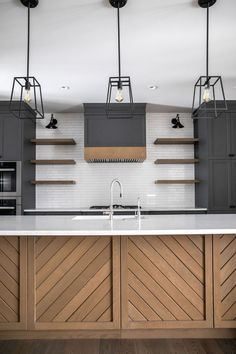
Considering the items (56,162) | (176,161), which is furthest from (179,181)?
(56,162)

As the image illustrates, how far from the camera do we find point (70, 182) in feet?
18.2

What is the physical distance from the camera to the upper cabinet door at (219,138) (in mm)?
5203

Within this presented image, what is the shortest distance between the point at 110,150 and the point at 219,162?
6.05 feet

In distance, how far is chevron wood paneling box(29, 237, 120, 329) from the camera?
8.32 ft

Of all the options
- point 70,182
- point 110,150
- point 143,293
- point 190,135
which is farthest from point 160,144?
point 143,293

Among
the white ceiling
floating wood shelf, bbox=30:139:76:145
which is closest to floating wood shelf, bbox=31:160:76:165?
floating wood shelf, bbox=30:139:76:145

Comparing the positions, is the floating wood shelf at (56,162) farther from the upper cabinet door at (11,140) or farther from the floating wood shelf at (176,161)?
the floating wood shelf at (176,161)

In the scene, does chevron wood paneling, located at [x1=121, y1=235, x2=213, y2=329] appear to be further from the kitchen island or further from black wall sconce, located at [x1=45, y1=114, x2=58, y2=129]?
black wall sconce, located at [x1=45, y1=114, x2=58, y2=129]

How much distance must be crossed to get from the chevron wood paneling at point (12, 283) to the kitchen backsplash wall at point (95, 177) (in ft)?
10.6

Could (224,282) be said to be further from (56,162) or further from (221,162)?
(56,162)

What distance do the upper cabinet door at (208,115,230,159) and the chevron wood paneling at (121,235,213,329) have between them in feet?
9.63

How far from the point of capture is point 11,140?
202 inches

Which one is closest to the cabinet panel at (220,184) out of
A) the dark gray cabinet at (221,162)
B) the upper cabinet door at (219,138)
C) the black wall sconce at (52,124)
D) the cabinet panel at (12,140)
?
the dark gray cabinet at (221,162)

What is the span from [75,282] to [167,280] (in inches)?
30.0
